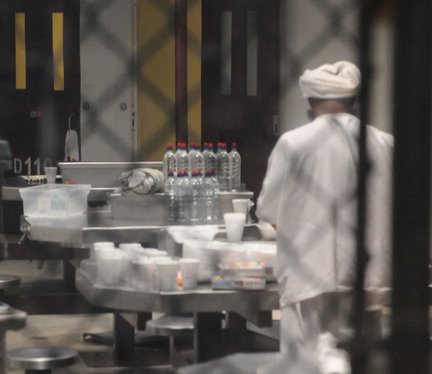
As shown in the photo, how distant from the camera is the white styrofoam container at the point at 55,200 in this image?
3531 mm

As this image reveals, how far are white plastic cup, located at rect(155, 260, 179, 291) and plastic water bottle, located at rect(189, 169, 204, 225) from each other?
90 cm

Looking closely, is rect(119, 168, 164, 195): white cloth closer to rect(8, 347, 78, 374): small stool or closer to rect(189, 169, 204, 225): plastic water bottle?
rect(189, 169, 204, 225): plastic water bottle

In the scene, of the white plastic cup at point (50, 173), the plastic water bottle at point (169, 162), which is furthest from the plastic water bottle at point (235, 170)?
the white plastic cup at point (50, 173)

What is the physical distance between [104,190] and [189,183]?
0.68 metres

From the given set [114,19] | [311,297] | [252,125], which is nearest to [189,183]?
[311,297]

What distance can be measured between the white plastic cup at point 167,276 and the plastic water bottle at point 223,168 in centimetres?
173

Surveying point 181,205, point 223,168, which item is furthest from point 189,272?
point 223,168

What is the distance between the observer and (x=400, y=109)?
573 mm

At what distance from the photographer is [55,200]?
11.7 ft

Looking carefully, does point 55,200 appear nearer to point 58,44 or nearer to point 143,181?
point 143,181

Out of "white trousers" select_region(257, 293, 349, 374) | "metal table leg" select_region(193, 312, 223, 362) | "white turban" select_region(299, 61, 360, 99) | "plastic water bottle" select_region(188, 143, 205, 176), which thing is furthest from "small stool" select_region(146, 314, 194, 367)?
"white turban" select_region(299, 61, 360, 99)

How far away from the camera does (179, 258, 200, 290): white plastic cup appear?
235 cm

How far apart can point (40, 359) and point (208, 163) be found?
44.9 inches

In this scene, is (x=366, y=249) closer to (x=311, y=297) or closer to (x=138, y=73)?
(x=138, y=73)
